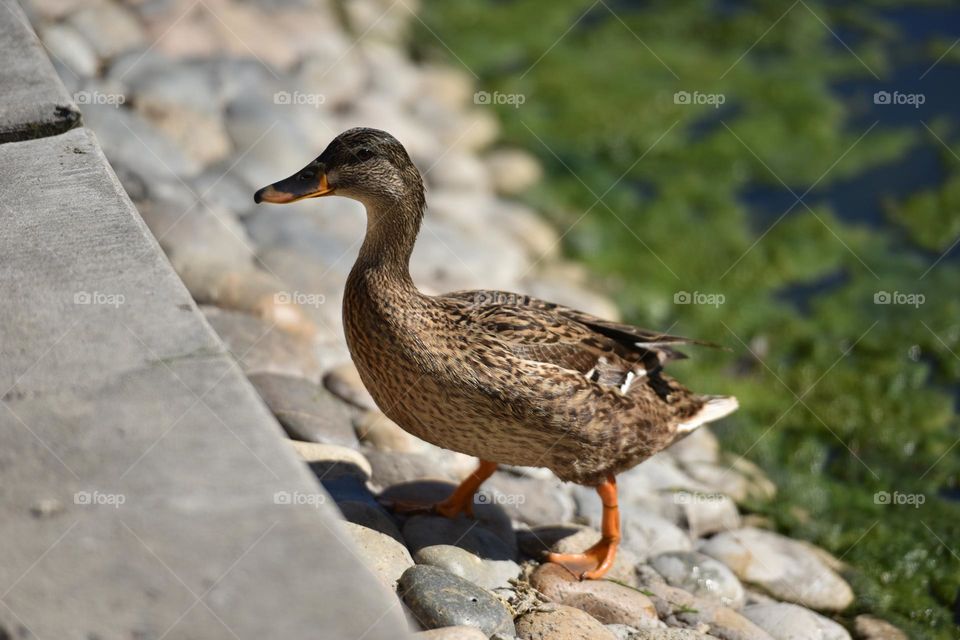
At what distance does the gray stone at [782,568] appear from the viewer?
4.72 m

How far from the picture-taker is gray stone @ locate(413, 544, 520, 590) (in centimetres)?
393

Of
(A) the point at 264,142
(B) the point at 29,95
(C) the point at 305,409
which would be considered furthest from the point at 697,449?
(B) the point at 29,95

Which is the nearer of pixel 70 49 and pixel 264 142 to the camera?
pixel 264 142

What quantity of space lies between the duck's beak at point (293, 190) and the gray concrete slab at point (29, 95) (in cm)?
111

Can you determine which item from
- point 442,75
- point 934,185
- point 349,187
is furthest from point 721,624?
point 442,75

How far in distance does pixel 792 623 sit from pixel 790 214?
4.13 m

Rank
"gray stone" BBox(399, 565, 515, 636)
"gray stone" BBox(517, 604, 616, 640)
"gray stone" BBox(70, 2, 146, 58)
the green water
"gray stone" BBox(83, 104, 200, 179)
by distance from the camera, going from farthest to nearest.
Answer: "gray stone" BBox(70, 2, 146, 58) → "gray stone" BBox(83, 104, 200, 179) → the green water → "gray stone" BBox(517, 604, 616, 640) → "gray stone" BBox(399, 565, 515, 636)

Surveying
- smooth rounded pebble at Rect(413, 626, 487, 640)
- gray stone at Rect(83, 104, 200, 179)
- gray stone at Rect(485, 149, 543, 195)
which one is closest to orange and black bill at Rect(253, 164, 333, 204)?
smooth rounded pebble at Rect(413, 626, 487, 640)

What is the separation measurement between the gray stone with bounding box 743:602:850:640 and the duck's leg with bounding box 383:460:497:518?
1.19 m

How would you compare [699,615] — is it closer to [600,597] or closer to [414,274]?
[600,597]

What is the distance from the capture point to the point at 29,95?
4.61 meters

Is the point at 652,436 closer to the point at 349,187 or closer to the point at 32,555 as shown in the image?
the point at 349,187

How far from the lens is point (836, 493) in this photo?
555 cm

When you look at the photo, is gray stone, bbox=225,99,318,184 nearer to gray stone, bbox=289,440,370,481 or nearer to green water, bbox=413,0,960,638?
green water, bbox=413,0,960,638
